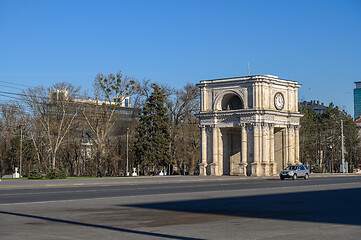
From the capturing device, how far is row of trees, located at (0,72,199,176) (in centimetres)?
8081

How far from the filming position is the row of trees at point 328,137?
357ft

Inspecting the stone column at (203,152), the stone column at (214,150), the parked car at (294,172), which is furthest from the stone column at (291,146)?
the parked car at (294,172)

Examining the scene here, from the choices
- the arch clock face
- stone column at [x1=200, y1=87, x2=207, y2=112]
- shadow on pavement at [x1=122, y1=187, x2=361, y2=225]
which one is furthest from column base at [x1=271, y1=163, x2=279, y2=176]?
shadow on pavement at [x1=122, y1=187, x2=361, y2=225]

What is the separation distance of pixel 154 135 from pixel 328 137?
154 ft

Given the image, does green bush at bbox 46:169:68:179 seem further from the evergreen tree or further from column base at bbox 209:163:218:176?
the evergreen tree

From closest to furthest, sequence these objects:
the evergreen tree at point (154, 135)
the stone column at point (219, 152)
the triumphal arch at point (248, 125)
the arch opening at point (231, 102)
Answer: the triumphal arch at point (248, 125), the stone column at point (219, 152), the arch opening at point (231, 102), the evergreen tree at point (154, 135)

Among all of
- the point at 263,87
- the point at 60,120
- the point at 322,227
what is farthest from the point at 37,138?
the point at 322,227

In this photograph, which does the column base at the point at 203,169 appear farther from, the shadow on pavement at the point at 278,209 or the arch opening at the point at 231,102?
the shadow on pavement at the point at 278,209

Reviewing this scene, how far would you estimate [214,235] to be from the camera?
1360 cm

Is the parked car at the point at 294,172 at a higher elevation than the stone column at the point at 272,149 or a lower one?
lower

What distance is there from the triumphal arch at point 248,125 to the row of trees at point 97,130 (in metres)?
12.6

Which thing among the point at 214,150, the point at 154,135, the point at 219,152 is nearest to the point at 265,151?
the point at 219,152

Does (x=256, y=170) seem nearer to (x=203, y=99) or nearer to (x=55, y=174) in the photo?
(x=203, y=99)

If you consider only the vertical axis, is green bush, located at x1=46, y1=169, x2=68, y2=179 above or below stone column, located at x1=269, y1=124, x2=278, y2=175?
below
